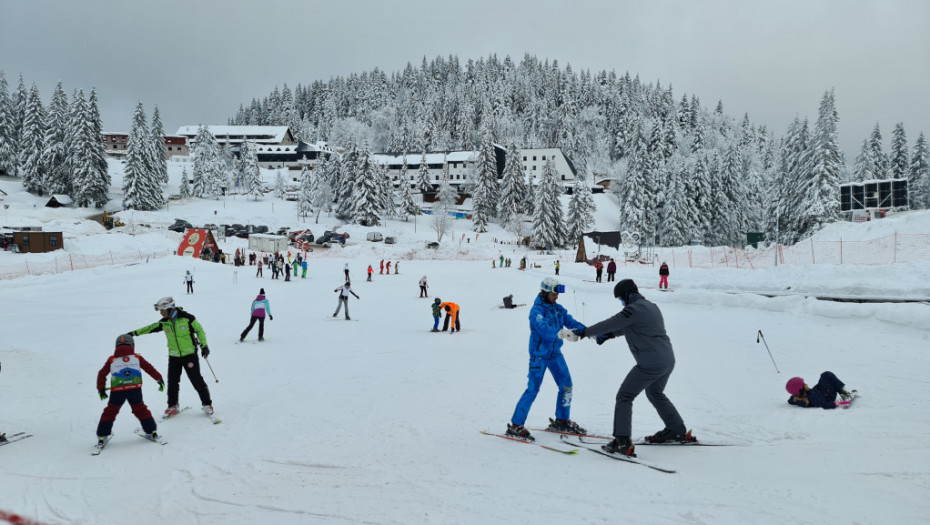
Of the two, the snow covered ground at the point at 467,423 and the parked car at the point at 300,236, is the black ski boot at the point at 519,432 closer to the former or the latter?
the snow covered ground at the point at 467,423

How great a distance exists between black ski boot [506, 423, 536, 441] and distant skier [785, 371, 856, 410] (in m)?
4.24

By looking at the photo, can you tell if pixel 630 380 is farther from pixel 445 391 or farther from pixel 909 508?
pixel 445 391

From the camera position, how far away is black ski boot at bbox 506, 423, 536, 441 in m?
5.64

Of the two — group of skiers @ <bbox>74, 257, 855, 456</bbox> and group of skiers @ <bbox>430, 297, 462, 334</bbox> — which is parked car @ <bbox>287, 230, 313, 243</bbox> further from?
group of skiers @ <bbox>74, 257, 855, 456</bbox>

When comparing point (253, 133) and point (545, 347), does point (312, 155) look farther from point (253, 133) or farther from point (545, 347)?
point (545, 347)

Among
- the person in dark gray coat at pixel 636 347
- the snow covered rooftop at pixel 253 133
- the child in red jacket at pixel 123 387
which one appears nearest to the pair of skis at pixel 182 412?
the child in red jacket at pixel 123 387

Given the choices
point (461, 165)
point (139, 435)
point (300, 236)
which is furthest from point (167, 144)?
point (139, 435)

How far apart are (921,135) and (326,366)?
7593 centimetres

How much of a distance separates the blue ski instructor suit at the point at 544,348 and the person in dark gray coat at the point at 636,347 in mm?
493

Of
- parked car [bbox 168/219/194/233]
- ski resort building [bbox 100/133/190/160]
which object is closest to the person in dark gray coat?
parked car [bbox 168/219/194/233]

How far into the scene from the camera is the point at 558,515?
3.76m

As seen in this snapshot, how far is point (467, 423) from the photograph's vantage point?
21.5 feet

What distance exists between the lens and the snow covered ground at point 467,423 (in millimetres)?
4016

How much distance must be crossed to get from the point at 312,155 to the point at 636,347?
12904 centimetres
